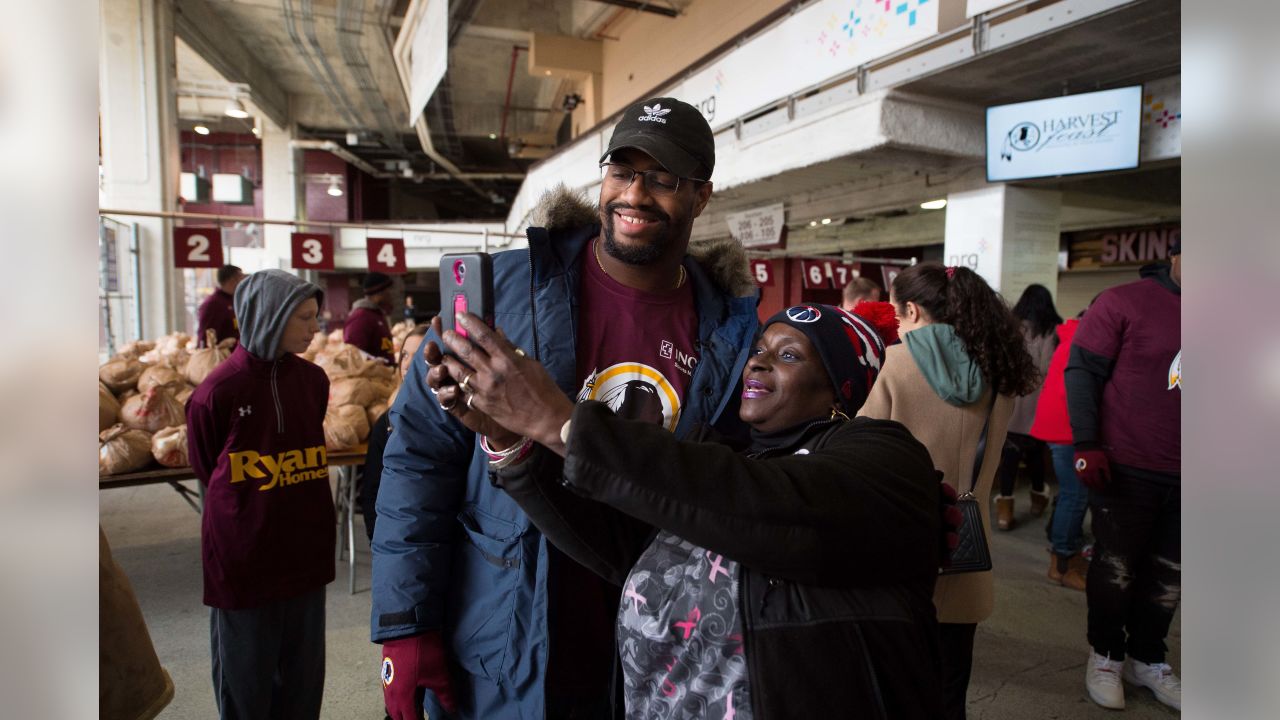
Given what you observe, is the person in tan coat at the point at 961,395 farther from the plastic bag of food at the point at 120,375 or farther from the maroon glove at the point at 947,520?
the plastic bag of food at the point at 120,375

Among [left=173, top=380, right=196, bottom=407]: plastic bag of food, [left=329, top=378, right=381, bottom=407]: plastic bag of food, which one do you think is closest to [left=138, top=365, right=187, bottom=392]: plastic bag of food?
[left=173, top=380, right=196, bottom=407]: plastic bag of food

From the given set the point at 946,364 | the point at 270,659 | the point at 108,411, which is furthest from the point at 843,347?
the point at 108,411

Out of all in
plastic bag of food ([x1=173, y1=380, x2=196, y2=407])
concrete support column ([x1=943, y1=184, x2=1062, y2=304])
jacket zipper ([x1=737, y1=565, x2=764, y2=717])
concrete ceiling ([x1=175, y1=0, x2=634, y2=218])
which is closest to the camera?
jacket zipper ([x1=737, y1=565, x2=764, y2=717])

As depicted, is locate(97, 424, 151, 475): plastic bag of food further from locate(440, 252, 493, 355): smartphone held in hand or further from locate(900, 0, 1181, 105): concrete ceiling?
locate(900, 0, 1181, 105): concrete ceiling

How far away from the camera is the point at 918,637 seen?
107cm

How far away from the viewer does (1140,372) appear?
10.5ft

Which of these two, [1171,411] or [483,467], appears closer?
[483,467]

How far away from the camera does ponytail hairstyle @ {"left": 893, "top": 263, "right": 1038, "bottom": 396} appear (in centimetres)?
253

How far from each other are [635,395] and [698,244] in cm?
56

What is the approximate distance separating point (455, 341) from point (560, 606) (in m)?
0.83

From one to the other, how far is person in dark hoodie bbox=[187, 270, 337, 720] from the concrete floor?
2.43 ft
